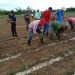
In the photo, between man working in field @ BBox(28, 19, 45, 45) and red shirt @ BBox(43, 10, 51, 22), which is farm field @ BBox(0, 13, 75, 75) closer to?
man working in field @ BBox(28, 19, 45, 45)

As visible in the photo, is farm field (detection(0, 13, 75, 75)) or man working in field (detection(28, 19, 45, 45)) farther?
man working in field (detection(28, 19, 45, 45))

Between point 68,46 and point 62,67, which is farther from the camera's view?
point 68,46

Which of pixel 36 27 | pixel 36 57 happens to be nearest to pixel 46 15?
pixel 36 27

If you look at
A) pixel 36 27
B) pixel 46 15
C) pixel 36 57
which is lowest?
pixel 36 57

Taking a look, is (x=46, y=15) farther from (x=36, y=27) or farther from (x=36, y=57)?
(x=36, y=57)

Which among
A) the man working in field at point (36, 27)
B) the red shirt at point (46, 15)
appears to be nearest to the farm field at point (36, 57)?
the man working in field at point (36, 27)

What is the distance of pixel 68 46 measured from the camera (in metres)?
15.0

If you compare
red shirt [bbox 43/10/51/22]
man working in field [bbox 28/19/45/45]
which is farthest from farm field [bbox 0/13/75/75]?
red shirt [bbox 43/10/51/22]

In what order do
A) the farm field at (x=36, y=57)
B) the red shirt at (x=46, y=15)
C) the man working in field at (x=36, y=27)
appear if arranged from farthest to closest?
the red shirt at (x=46, y=15) → the man working in field at (x=36, y=27) → the farm field at (x=36, y=57)

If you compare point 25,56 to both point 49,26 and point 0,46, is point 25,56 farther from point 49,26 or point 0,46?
point 49,26

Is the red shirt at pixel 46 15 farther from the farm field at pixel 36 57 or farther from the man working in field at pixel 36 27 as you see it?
the man working in field at pixel 36 27

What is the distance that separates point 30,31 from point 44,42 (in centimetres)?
156

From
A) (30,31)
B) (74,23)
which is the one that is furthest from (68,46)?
(74,23)

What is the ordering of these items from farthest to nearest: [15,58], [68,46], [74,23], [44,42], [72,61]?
[74,23] → [44,42] → [68,46] → [15,58] → [72,61]
